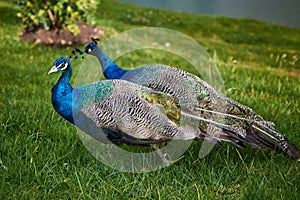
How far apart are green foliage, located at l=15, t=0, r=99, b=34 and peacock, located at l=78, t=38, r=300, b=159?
206 inches

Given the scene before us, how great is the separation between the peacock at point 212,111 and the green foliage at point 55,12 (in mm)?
5221

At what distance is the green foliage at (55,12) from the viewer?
8562 millimetres

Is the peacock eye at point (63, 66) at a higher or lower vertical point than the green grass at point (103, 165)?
higher

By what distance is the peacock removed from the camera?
10.8 feet

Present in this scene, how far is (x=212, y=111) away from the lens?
3.35 meters

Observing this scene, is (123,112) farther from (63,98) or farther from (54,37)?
(54,37)

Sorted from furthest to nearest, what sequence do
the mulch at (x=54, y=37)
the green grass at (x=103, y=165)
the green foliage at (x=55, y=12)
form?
1. the mulch at (x=54, y=37)
2. the green foliage at (x=55, y=12)
3. the green grass at (x=103, y=165)

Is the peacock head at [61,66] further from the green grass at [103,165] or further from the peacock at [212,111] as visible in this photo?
the green grass at [103,165]

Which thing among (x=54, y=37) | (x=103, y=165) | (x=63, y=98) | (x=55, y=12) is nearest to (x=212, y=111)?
(x=103, y=165)

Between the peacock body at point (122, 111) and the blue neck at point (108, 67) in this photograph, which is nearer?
the peacock body at point (122, 111)

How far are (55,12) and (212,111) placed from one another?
5.97 meters

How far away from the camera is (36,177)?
10.5 feet

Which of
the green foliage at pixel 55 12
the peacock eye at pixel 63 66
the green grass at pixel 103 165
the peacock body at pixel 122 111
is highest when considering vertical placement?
the peacock eye at pixel 63 66

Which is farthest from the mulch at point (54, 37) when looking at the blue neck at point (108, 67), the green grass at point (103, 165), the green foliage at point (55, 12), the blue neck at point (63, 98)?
the blue neck at point (63, 98)
